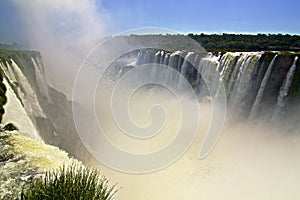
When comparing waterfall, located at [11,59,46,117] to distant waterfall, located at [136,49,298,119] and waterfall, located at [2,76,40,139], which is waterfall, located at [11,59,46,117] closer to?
waterfall, located at [2,76,40,139]

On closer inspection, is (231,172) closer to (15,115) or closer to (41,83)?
(15,115)

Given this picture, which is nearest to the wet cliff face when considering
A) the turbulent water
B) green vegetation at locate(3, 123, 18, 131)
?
green vegetation at locate(3, 123, 18, 131)

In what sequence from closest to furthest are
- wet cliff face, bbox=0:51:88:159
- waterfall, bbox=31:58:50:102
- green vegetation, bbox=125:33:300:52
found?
wet cliff face, bbox=0:51:88:159
waterfall, bbox=31:58:50:102
green vegetation, bbox=125:33:300:52

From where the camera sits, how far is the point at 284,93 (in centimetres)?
1280

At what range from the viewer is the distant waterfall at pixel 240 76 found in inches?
526

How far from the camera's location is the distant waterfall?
13353mm

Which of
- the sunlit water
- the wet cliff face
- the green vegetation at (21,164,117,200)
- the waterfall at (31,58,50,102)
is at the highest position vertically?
the waterfall at (31,58,50,102)

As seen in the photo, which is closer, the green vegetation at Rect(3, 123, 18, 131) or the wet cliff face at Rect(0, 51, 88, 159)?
the green vegetation at Rect(3, 123, 18, 131)

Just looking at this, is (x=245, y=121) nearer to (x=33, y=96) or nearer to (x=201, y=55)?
(x=201, y=55)

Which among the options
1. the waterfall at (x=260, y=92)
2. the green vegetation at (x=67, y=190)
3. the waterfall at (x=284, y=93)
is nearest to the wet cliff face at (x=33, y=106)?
the green vegetation at (x=67, y=190)

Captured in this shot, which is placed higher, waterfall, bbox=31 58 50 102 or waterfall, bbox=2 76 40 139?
waterfall, bbox=31 58 50 102

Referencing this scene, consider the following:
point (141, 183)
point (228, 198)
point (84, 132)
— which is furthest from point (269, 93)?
point (84, 132)

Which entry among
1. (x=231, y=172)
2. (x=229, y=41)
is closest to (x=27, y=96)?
(x=231, y=172)

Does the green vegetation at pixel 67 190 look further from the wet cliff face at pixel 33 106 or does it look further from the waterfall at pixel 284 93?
the waterfall at pixel 284 93
